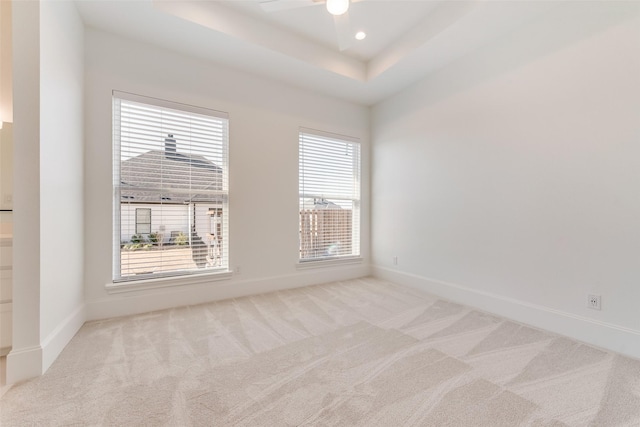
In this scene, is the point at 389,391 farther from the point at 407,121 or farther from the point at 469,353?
the point at 407,121

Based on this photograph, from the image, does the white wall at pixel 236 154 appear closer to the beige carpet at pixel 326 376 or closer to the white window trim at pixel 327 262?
the white window trim at pixel 327 262

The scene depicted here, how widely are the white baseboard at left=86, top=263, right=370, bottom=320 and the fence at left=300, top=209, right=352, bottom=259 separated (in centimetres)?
26

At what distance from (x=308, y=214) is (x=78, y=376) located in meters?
2.74

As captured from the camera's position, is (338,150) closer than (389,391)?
No

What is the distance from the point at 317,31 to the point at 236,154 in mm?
1683

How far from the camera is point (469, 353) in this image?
6.25 feet

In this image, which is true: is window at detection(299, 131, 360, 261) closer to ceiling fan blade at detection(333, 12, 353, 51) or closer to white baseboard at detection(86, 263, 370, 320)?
white baseboard at detection(86, 263, 370, 320)

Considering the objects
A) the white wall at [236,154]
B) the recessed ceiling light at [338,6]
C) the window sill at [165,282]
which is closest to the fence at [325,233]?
the white wall at [236,154]

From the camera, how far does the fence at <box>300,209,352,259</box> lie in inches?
148

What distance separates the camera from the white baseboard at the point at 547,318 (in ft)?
6.30

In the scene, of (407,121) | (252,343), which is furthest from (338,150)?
(252,343)

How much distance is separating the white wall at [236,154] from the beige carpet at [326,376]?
0.58 m

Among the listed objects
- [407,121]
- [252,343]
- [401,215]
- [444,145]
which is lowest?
[252,343]

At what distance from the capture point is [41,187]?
1.67 metres
